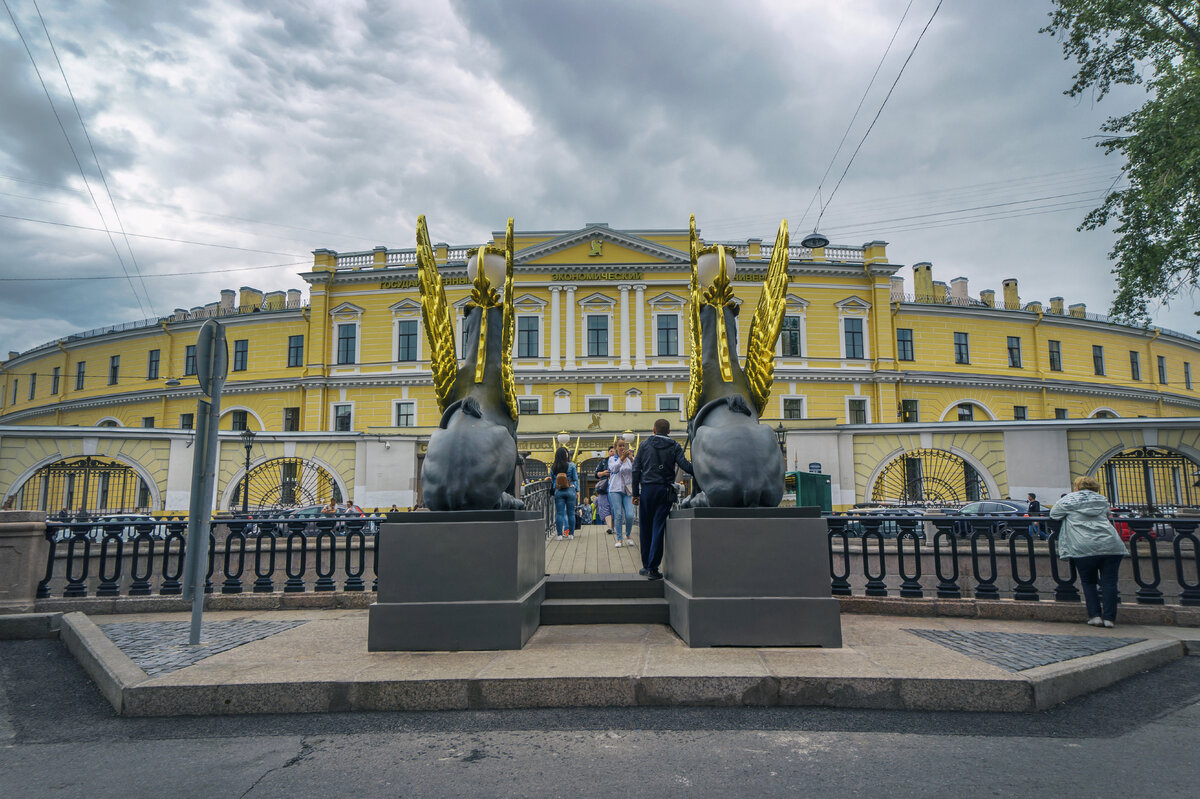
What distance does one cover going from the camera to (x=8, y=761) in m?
4.08

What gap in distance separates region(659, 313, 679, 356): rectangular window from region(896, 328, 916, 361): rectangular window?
1286 cm

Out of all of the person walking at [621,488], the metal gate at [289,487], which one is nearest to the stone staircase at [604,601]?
the person walking at [621,488]

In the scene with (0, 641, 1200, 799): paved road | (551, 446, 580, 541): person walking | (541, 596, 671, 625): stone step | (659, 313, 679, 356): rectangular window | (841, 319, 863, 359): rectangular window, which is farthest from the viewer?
(841, 319, 863, 359): rectangular window

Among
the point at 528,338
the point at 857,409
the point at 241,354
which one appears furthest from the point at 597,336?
the point at 241,354

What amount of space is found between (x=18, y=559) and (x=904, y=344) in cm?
4222

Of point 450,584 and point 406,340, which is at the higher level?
point 406,340

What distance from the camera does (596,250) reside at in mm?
40844

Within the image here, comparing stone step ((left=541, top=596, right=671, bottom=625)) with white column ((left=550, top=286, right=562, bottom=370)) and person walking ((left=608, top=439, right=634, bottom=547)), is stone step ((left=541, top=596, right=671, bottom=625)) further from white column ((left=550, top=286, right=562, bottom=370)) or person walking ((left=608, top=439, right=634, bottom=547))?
white column ((left=550, top=286, right=562, bottom=370))

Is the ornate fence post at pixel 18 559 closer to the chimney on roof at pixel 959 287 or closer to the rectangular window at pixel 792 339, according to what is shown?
the rectangular window at pixel 792 339

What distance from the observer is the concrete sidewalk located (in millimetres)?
4734

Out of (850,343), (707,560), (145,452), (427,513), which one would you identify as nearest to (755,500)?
(707,560)

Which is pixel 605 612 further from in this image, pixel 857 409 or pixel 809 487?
pixel 857 409

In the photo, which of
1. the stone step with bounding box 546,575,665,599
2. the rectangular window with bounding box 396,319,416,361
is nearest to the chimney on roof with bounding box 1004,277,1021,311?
the rectangular window with bounding box 396,319,416,361

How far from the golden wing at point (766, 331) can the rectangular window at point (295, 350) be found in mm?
40412
